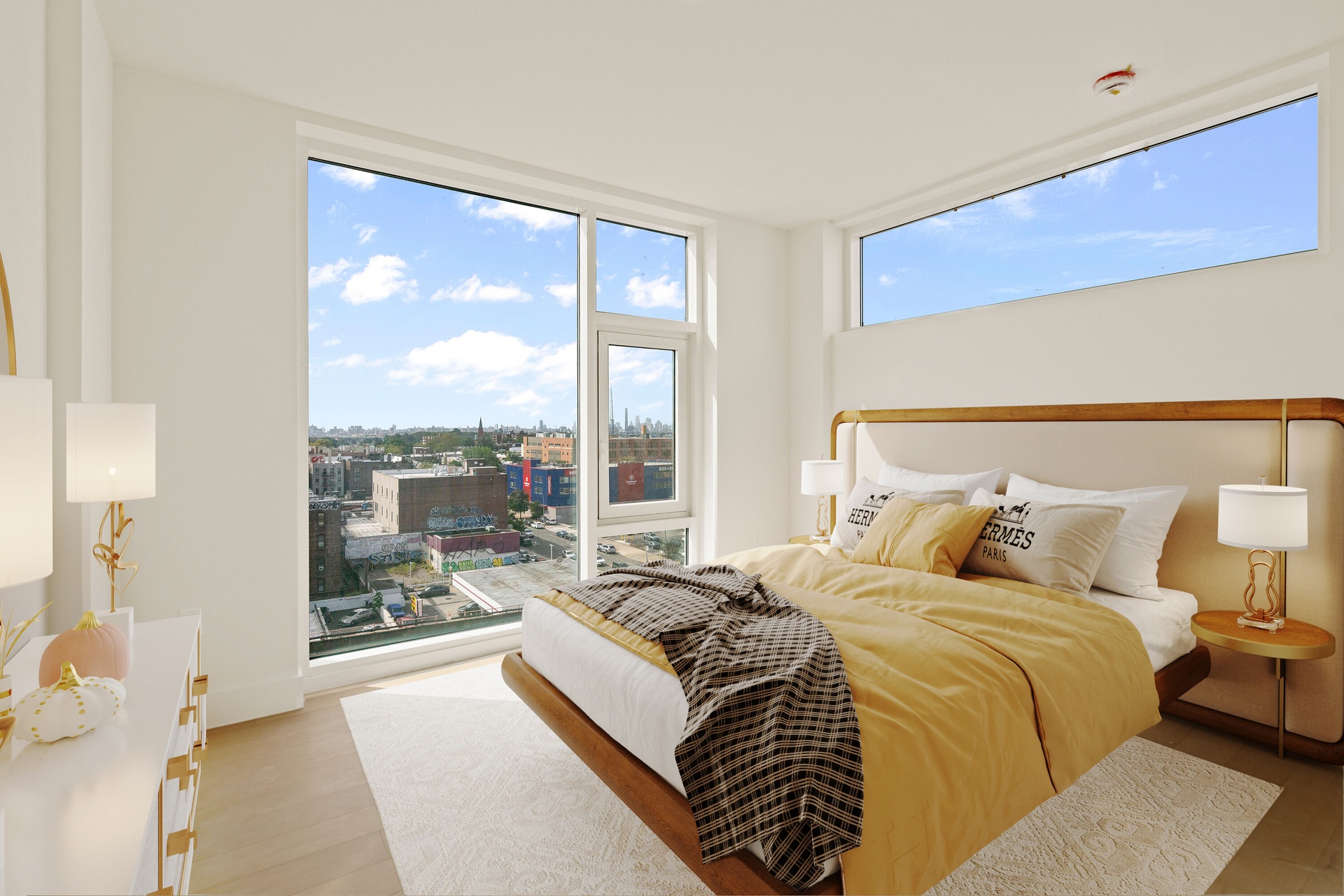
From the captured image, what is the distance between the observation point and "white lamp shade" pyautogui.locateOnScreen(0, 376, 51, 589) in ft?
3.17

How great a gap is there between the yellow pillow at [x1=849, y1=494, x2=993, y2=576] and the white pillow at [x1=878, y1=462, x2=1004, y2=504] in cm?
34

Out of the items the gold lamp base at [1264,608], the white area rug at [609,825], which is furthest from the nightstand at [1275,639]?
the white area rug at [609,825]

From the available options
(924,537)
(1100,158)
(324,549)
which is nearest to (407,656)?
(324,549)

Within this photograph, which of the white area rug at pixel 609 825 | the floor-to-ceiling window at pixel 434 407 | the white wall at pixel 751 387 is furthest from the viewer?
the white wall at pixel 751 387

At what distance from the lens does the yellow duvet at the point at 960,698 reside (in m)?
1.43

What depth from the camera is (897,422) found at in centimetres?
400

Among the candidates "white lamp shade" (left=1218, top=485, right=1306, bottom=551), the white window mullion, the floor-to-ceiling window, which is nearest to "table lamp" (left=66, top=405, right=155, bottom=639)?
the floor-to-ceiling window

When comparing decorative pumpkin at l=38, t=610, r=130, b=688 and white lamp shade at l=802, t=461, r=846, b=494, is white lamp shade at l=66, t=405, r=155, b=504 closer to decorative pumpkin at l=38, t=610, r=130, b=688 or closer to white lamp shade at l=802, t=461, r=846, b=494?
decorative pumpkin at l=38, t=610, r=130, b=688

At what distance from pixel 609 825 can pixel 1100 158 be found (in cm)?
377

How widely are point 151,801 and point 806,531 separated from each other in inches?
160

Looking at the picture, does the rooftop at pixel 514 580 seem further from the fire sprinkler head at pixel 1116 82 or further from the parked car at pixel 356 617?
the fire sprinkler head at pixel 1116 82

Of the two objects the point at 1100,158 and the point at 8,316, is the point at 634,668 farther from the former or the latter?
the point at 1100,158

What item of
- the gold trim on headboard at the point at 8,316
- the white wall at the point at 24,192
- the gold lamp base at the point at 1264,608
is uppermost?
the white wall at the point at 24,192

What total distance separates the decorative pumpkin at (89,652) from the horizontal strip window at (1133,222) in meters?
4.03
